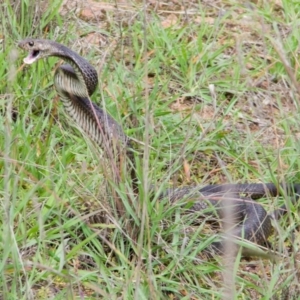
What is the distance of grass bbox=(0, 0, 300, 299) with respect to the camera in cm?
347

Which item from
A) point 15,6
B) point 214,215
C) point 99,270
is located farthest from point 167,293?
point 15,6

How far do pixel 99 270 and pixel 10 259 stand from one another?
39 cm

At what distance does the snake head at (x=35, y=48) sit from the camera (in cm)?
463

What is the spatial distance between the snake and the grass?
3.4 inches

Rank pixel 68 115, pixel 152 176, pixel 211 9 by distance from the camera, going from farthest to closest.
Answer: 1. pixel 211 9
2. pixel 68 115
3. pixel 152 176

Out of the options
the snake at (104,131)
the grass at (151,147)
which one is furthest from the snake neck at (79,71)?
the grass at (151,147)

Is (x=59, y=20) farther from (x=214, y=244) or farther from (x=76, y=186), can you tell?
(x=214, y=244)

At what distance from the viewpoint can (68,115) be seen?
4.81 meters

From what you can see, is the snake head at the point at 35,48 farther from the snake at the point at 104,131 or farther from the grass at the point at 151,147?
the grass at the point at 151,147

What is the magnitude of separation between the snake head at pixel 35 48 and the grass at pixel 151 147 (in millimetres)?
229

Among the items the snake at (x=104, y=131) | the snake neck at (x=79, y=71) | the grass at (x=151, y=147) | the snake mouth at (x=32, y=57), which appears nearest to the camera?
the grass at (x=151, y=147)

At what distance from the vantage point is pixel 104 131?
4.51 metres

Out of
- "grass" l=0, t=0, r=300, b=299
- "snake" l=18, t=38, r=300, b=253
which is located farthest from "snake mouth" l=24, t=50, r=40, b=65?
"grass" l=0, t=0, r=300, b=299

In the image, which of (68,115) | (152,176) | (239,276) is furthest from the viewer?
(68,115)
